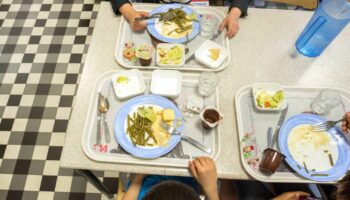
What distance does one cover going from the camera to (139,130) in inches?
41.0

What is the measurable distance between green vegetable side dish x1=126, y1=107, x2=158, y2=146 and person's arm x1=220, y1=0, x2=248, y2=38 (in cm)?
57

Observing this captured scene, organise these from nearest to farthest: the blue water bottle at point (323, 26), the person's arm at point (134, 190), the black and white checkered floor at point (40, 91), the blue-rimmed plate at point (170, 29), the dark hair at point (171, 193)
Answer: the dark hair at point (171, 193), the person's arm at point (134, 190), the blue water bottle at point (323, 26), the blue-rimmed plate at point (170, 29), the black and white checkered floor at point (40, 91)

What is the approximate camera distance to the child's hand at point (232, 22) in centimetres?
132

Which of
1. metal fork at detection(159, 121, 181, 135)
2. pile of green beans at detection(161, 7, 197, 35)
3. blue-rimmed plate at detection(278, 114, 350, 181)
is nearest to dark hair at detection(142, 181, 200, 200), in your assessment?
metal fork at detection(159, 121, 181, 135)

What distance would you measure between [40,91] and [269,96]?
5.68 ft

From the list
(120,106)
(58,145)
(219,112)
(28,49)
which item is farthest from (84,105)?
(28,49)

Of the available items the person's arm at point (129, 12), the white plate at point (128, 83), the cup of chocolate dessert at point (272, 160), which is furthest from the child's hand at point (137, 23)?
the cup of chocolate dessert at point (272, 160)

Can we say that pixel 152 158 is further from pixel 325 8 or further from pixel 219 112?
pixel 325 8

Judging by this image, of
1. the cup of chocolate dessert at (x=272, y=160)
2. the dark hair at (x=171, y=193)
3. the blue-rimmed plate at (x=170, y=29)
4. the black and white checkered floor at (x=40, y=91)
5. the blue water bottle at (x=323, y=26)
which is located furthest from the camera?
the black and white checkered floor at (x=40, y=91)

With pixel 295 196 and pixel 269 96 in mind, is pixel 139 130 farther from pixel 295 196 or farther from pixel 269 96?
pixel 295 196

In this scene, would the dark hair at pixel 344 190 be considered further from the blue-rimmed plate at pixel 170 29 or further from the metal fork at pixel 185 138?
the blue-rimmed plate at pixel 170 29

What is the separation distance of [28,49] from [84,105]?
1544 millimetres

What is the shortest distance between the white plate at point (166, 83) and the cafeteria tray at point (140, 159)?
36mm

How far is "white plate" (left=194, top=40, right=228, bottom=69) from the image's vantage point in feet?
4.02
